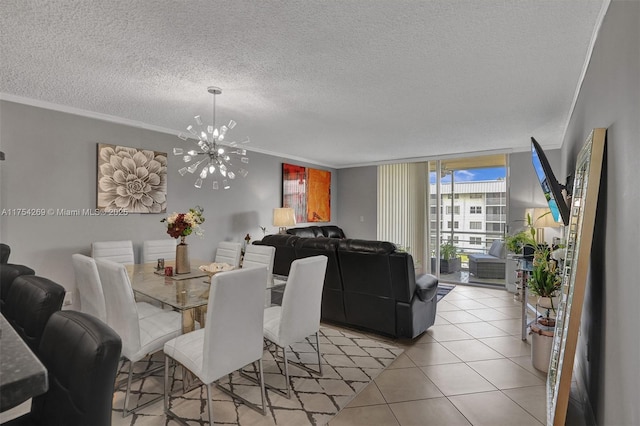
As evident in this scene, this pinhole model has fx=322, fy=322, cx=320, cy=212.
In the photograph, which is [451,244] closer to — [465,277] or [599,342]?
[465,277]

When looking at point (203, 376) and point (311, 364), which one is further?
point (311, 364)

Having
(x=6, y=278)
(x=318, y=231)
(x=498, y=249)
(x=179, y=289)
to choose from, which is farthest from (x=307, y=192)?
(x=6, y=278)

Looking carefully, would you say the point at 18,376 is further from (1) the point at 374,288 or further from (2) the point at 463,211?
(2) the point at 463,211

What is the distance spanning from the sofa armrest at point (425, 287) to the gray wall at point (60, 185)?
317 cm

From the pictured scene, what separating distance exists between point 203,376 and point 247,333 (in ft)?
1.09

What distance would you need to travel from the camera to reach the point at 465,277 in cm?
652

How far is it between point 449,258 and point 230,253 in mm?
4744

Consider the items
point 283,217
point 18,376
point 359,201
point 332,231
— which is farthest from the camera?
point 359,201

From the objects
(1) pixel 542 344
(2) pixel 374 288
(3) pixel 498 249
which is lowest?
(1) pixel 542 344

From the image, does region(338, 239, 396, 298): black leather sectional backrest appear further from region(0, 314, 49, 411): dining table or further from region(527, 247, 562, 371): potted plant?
region(0, 314, 49, 411): dining table

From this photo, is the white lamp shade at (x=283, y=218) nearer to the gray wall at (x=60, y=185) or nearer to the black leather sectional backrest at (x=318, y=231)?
the black leather sectional backrest at (x=318, y=231)

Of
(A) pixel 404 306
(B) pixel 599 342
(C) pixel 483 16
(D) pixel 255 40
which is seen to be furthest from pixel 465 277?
(D) pixel 255 40

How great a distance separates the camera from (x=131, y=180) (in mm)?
4172

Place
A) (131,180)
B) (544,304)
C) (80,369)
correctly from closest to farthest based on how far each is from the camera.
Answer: (80,369), (544,304), (131,180)
